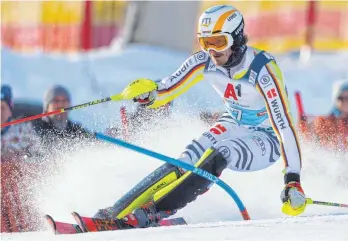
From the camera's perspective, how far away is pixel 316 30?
1600cm

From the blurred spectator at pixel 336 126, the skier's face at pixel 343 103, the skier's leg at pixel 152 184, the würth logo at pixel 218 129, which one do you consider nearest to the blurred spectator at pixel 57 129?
the würth logo at pixel 218 129

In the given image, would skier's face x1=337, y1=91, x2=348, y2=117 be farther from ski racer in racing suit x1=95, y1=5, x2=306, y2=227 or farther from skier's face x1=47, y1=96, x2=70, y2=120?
skier's face x1=47, y1=96, x2=70, y2=120

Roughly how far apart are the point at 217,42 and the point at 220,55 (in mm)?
103

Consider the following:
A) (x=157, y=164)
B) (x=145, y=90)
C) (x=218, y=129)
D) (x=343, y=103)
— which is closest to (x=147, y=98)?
(x=145, y=90)

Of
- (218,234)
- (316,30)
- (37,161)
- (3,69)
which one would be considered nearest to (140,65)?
(3,69)

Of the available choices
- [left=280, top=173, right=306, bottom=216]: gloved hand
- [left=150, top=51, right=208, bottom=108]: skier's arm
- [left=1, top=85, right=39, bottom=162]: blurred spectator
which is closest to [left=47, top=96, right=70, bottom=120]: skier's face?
[left=1, top=85, right=39, bottom=162]: blurred spectator

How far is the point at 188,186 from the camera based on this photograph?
6.08m

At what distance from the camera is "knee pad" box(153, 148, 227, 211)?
19.9 ft

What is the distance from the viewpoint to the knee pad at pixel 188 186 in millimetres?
6078

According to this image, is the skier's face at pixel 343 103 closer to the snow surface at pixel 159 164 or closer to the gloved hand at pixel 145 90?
the snow surface at pixel 159 164

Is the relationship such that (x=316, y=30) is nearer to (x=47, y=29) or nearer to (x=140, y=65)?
(x=140, y=65)

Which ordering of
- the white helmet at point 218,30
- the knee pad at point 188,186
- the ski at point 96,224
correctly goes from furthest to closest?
the white helmet at point 218,30 → the knee pad at point 188,186 → the ski at point 96,224

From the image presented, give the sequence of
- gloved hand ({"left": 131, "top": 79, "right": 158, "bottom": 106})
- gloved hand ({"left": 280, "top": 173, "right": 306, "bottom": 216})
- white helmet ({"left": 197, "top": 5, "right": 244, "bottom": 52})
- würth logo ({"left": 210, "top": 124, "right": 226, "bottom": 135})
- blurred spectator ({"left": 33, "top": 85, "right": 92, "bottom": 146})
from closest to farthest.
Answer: gloved hand ({"left": 280, "top": 173, "right": 306, "bottom": 216}), white helmet ({"left": 197, "top": 5, "right": 244, "bottom": 52}), gloved hand ({"left": 131, "top": 79, "right": 158, "bottom": 106}), würth logo ({"left": 210, "top": 124, "right": 226, "bottom": 135}), blurred spectator ({"left": 33, "top": 85, "right": 92, "bottom": 146})

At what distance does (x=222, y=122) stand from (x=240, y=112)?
0.59 ft
